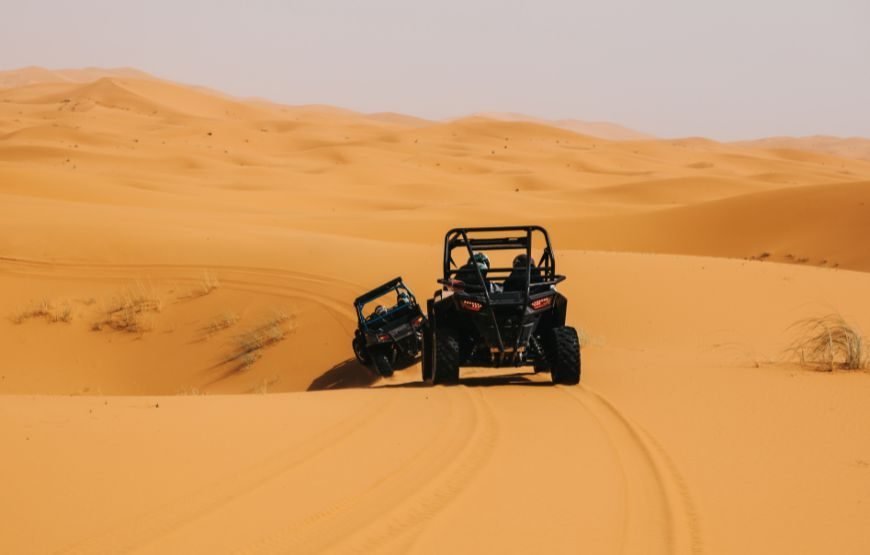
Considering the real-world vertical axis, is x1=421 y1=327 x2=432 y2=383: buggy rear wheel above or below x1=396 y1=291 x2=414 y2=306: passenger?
below

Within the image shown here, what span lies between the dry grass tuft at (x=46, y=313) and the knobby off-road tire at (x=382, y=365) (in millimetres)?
6545

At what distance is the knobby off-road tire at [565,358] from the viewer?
337 inches

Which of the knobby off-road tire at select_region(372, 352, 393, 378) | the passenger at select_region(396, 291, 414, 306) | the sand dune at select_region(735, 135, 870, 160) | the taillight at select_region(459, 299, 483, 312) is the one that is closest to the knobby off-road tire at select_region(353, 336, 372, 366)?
the knobby off-road tire at select_region(372, 352, 393, 378)

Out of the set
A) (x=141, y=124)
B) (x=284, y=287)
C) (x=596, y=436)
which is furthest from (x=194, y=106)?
(x=596, y=436)

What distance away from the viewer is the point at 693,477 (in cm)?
532

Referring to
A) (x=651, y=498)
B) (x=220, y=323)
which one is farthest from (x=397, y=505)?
(x=220, y=323)

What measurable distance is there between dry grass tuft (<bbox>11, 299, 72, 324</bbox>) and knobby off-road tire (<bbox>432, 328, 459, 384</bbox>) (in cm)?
847

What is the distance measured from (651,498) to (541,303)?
12.4 ft

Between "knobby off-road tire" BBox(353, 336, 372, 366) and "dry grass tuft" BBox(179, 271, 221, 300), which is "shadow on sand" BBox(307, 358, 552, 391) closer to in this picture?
"knobby off-road tire" BBox(353, 336, 372, 366)

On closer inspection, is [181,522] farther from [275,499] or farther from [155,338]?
[155,338]

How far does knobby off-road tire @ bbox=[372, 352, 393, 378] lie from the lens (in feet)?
35.9

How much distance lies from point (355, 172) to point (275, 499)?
149ft

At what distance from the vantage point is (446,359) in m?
8.87

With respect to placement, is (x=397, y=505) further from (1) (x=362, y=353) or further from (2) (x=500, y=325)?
(1) (x=362, y=353)
